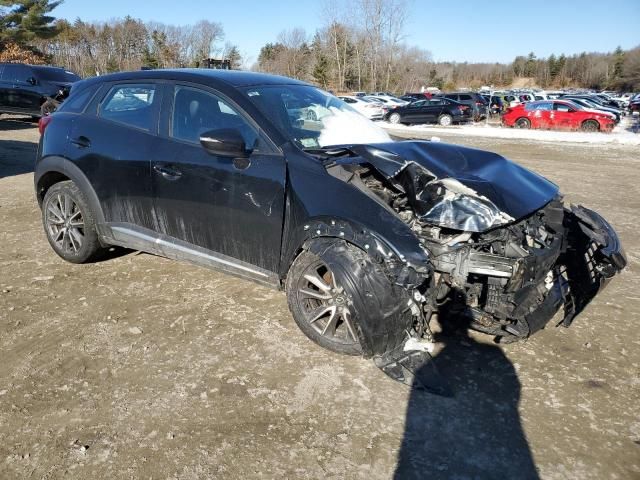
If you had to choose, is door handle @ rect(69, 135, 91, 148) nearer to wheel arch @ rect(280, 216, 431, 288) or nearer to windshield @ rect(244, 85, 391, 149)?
windshield @ rect(244, 85, 391, 149)

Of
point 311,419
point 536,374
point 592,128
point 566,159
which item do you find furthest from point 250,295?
point 592,128

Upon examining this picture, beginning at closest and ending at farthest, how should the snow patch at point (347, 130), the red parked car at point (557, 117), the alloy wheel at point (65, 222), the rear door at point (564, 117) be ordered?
1. the snow patch at point (347, 130)
2. the alloy wheel at point (65, 222)
3. the red parked car at point (557, 117)
4. the rear door at point (564, 117)

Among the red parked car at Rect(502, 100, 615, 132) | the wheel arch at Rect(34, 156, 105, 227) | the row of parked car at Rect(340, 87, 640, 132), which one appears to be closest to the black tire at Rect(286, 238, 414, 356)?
the wheel arch at Rect(34, 156, 105, 227)

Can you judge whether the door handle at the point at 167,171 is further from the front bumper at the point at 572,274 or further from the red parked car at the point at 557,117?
the red parked car at the point at 557,117

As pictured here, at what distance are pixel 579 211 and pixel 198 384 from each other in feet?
11.0

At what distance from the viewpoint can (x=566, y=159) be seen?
12.7 m

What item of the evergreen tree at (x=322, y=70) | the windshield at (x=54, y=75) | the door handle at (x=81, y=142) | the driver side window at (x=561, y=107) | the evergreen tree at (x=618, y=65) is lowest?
the door handle at (x=81, y=142)

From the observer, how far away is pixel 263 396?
2865 millimetres

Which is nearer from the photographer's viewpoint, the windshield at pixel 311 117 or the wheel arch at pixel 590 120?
the windshield at pixel 311 117

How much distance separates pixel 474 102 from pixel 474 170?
25069 mm

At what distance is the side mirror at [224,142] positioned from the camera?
323 cm

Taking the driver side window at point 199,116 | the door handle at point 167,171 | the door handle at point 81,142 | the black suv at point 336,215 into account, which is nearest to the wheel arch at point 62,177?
the black suv at point 336,215

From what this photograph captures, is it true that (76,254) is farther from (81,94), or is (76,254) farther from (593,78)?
(593,78)

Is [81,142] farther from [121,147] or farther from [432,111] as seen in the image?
[432,111]
